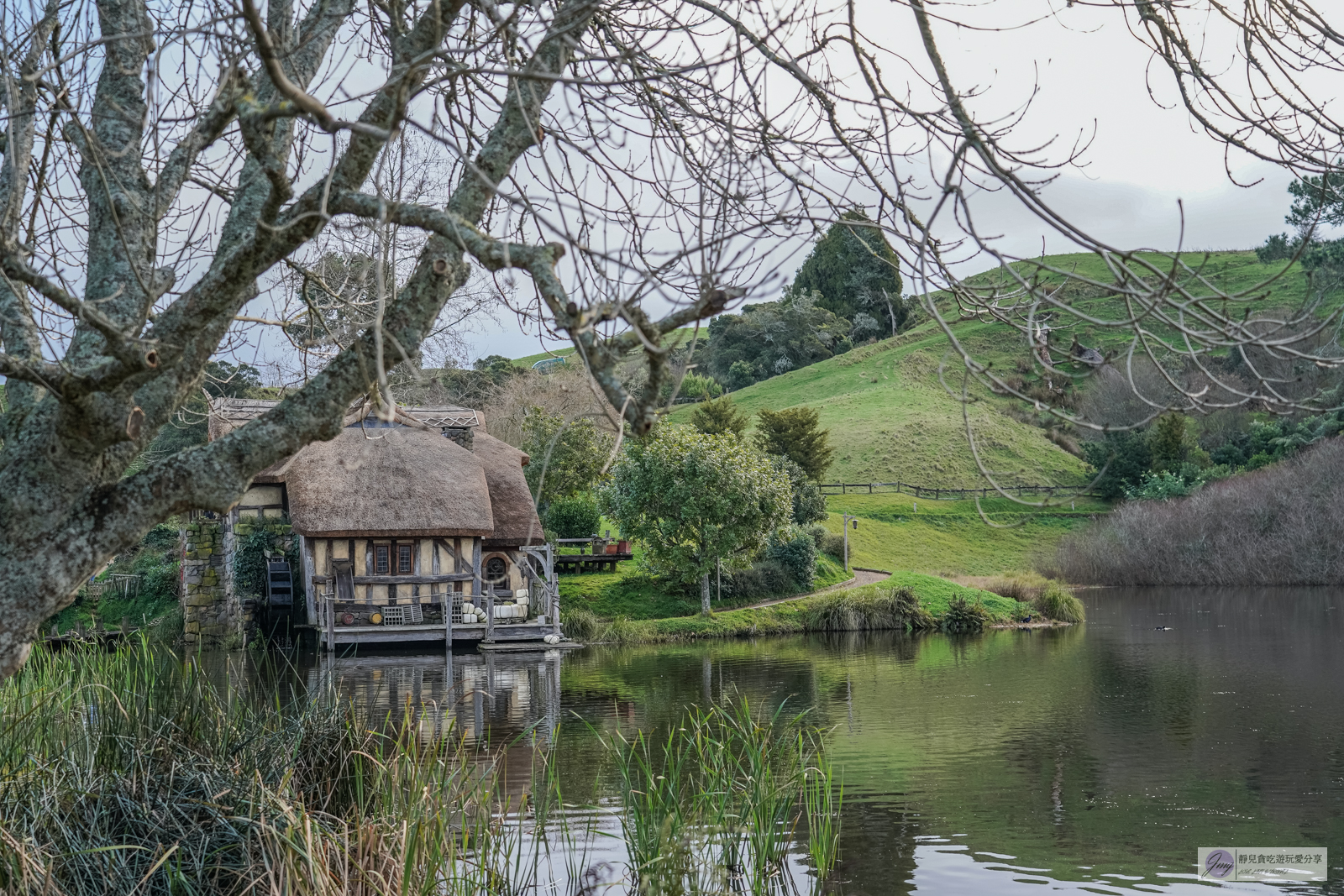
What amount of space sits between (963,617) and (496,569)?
12631 mm

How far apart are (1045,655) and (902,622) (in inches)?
288

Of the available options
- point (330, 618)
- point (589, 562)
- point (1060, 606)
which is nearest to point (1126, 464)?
point (1060, 606)

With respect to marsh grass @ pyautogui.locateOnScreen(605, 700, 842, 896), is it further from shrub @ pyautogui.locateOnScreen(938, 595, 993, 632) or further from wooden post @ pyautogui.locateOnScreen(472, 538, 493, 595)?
shrub @ pyautogui.locateOnScreen(938, 595, 993, 632)

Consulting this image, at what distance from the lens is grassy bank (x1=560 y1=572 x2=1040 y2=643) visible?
29.0 metres

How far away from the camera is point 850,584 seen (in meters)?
34.0

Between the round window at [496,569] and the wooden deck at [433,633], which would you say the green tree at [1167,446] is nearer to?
the round window at [496,569]

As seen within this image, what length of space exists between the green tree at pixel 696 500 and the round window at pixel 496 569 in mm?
3389

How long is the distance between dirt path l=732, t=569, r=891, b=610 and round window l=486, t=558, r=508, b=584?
6441 millimetres

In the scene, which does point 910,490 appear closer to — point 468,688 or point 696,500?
point 696,500

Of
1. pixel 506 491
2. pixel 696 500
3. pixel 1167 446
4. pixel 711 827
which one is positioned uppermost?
pixel 1167 446

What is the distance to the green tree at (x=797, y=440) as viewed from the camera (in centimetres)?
4528

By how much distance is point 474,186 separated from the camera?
13.1 ft

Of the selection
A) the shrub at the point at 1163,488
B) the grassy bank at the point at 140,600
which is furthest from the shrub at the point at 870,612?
the grassy bank at the point at 140,600

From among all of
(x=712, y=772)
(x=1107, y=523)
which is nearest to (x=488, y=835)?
(x=712, y=772)
